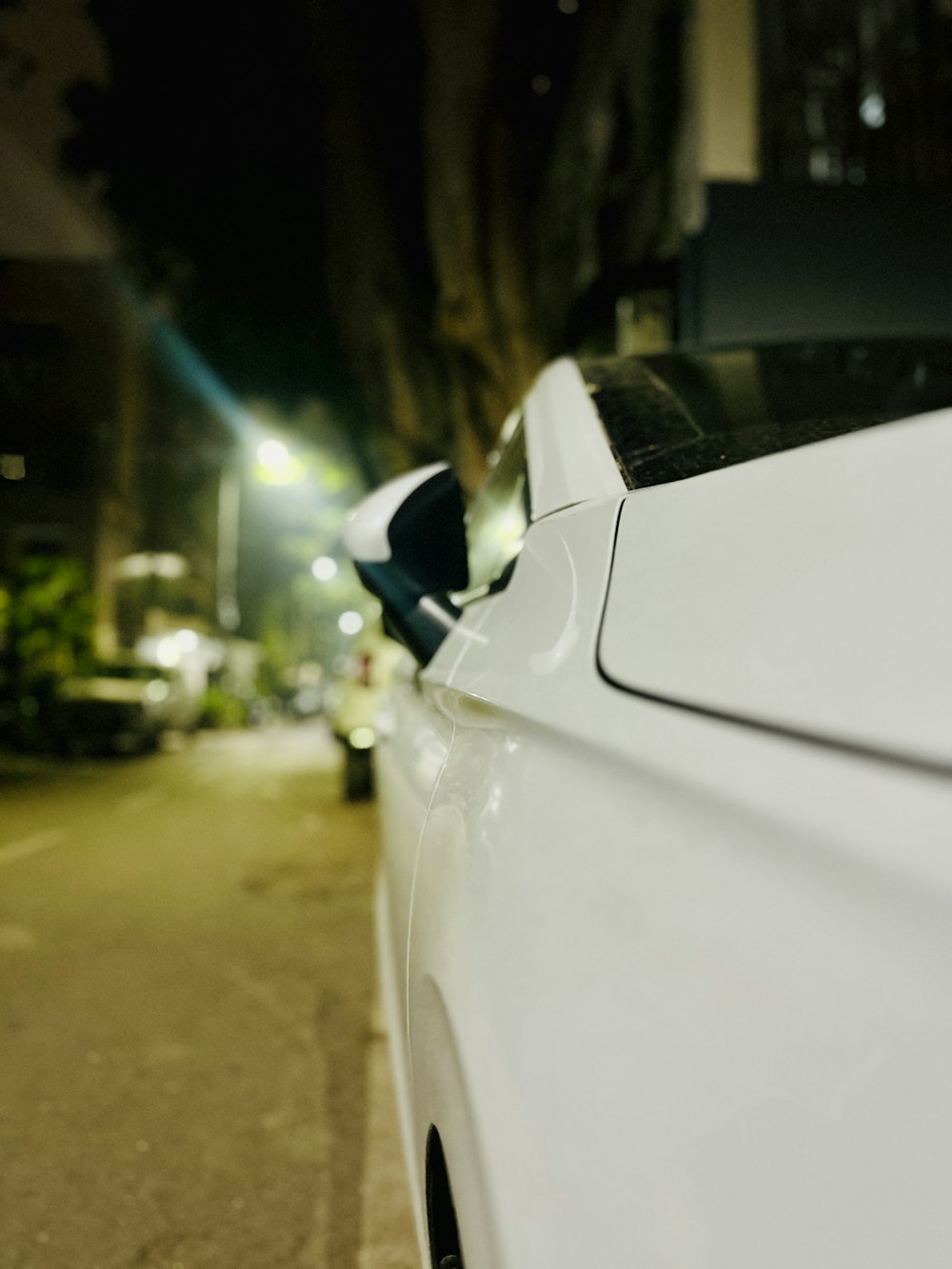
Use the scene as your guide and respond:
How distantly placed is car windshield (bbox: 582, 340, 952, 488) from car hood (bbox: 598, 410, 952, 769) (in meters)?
0.40

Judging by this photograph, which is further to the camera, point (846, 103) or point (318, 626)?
point (318, 626)

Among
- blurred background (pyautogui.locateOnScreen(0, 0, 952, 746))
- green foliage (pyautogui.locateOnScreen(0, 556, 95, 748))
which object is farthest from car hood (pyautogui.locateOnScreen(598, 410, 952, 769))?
green foliage (pyautogui.locateOnScreen(0, 556, 95, 748))

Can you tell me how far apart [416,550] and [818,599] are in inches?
45.2

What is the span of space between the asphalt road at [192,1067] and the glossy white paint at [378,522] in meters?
1.56

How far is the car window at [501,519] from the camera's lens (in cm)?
174

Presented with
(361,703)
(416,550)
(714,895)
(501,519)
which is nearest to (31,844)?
(361,703)

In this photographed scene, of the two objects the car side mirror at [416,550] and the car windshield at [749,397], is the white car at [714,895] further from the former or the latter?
the car side mirror at [416,550]

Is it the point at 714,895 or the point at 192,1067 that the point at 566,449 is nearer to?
the point at 714,895

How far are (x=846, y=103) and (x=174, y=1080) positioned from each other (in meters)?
7.22

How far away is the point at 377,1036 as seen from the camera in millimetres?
3385

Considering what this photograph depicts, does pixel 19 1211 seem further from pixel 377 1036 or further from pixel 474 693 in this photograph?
pixel 474 693

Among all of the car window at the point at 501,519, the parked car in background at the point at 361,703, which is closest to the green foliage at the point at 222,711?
the parked car in background at the point at 361,703

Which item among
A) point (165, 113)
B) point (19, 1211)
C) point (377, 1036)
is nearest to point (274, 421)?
point (165, 113)

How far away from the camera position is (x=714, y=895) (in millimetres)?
653
